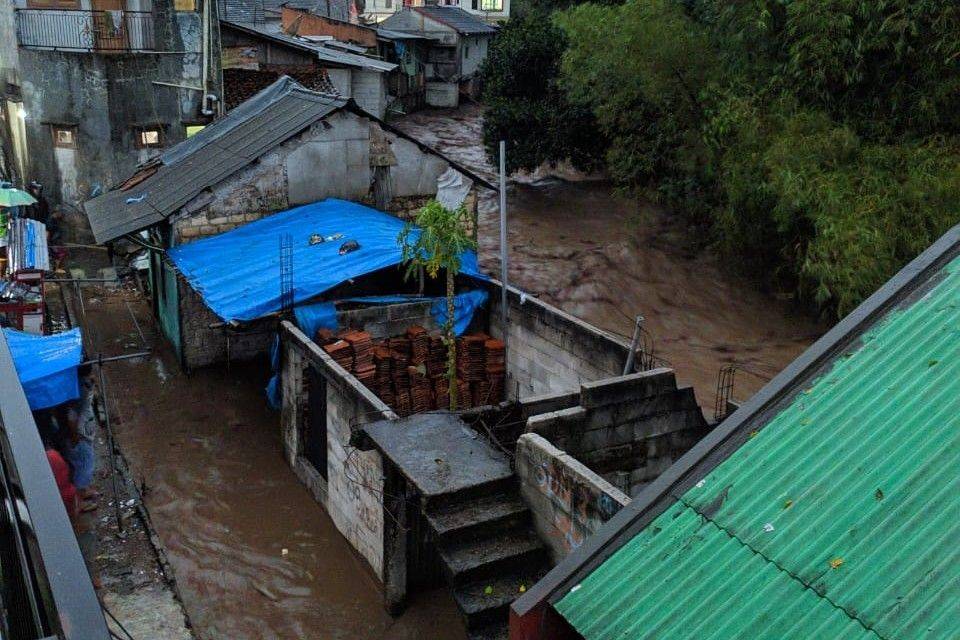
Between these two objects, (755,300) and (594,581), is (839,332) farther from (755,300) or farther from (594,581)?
(755,300)

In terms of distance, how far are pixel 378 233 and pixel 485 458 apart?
7.62 m

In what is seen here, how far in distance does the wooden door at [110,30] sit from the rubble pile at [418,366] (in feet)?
46.7

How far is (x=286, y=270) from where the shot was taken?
1544 cm

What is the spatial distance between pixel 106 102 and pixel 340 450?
54.8 ft

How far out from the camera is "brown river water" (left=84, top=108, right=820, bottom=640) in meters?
11.5

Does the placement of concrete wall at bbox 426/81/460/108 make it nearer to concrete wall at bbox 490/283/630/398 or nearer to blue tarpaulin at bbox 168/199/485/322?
blue tarpaulin at bbox 168/199/485/322

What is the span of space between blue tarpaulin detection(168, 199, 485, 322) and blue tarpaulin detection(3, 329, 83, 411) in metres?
2.52

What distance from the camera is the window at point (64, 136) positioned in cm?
2486

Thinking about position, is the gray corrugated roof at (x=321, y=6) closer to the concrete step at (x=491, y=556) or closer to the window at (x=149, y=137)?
the window at (x=149, y=137)

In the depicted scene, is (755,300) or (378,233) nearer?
(378,233)

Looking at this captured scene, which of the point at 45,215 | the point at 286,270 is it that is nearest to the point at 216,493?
the point at 286,270

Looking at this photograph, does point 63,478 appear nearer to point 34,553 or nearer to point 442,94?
point 34,553

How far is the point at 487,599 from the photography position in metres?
8.63

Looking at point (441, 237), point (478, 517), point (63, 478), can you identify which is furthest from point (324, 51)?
point (478, 517)
